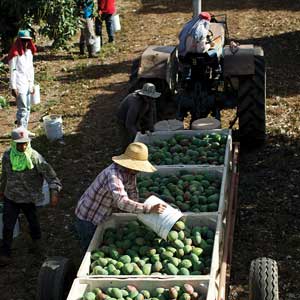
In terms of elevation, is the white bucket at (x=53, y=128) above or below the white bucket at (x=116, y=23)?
below

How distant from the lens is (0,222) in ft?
24.8

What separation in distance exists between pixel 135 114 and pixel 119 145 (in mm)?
1959

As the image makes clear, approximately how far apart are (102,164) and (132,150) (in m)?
3.60

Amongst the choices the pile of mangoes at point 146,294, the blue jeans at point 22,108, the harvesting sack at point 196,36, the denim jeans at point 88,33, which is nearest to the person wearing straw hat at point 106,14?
the denim jeans at point 88,33

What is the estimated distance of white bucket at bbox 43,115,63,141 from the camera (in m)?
10.3

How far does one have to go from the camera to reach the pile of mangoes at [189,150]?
7211 mm

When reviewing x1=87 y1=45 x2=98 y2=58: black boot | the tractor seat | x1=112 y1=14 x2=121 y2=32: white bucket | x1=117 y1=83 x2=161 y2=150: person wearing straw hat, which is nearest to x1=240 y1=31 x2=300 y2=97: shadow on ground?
the tractor seat

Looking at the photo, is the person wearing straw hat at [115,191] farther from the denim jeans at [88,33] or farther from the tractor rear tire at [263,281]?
the denim jeans at [88,33]

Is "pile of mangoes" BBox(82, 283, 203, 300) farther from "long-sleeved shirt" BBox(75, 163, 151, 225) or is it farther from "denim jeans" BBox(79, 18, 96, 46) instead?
"denim jeans" BBox(79, 18, 96, 46)

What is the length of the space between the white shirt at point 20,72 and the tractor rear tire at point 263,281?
548cm

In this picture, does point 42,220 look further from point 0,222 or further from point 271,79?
point 271,79

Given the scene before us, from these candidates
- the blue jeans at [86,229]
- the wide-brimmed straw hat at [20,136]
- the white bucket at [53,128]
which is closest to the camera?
the blue jeans at [86,229]

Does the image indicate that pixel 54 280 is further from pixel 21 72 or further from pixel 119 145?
pixel 21 72

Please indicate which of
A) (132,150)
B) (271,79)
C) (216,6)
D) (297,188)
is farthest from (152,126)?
(216,6)
